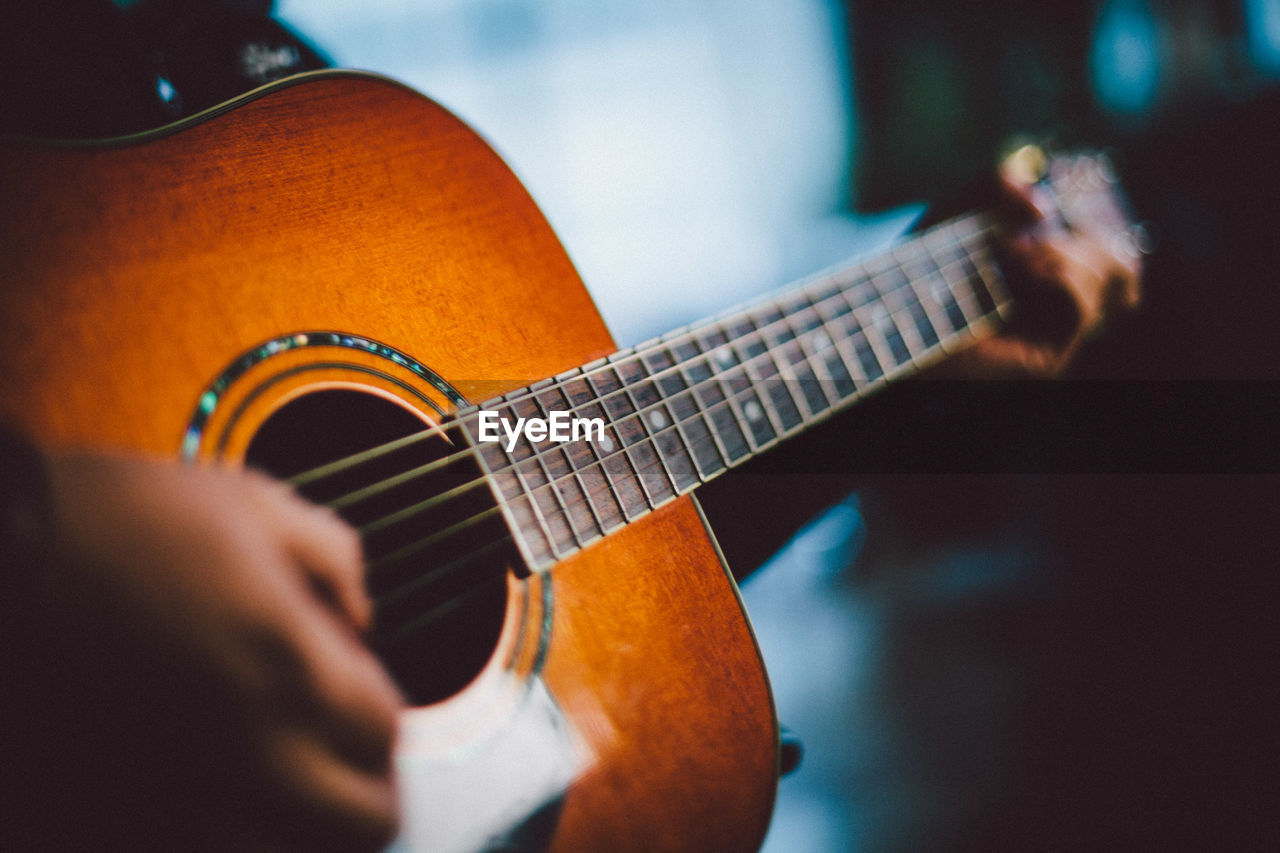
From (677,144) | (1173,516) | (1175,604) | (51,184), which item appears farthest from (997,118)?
(51,184)

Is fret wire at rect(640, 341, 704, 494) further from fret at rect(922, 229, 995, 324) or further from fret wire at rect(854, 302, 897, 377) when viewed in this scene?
fret at rect(922, 229, 995, 324)

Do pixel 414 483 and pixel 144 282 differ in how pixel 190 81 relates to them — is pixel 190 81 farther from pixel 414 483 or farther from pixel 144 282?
pixel 414 483

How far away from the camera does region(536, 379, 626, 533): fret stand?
464 millimetres

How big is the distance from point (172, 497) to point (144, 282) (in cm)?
15

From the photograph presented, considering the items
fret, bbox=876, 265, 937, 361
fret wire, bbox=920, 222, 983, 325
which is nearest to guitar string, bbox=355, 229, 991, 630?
fret, bbox=876, 265, 937, 361

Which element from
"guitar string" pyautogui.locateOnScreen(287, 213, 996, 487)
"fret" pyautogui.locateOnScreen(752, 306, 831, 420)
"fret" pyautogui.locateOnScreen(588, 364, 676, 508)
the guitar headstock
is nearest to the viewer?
"guitar string" pyautogui.locateOnScreen(287, 213, 996, 487)

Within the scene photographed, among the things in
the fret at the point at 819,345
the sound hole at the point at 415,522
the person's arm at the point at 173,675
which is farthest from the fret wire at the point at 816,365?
the person's arm at the point at 173,675

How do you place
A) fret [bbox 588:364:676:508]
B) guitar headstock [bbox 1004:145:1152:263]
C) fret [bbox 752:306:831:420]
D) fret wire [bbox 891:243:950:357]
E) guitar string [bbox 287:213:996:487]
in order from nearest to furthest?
guitar string [bbox 287:213:996:487] < fret [bbox 588:364:676:508] < fret [bbox 752:306:831:420] < fret wire [bbox 891:243:950:357] < guitar headstock [bbox 1004:145:1152:263]

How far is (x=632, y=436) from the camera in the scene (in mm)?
498

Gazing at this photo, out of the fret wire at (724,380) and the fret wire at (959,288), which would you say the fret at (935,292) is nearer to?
the fret wire at (959,288)

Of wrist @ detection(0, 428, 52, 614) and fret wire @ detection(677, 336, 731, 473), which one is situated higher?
wrist @ detection(0, 428, 52, 614)

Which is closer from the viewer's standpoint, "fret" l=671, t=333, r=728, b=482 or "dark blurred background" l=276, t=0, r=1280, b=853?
"fret" l=671, t=333, r=728, b=482

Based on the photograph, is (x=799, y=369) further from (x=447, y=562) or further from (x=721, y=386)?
(x=447, y=562)

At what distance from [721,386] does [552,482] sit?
19 centimetres
